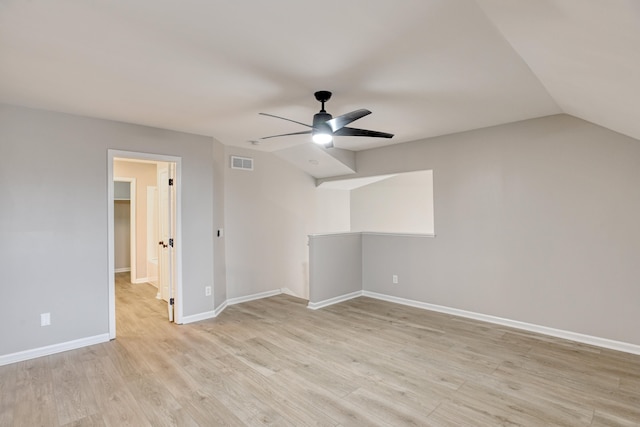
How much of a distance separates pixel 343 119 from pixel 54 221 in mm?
3262

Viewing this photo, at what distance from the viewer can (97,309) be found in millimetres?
3707

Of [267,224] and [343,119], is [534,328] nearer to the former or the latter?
[343,119]

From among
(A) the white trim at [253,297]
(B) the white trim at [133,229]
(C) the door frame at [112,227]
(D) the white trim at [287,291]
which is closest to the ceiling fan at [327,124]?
(C) the door frame at [112,227]

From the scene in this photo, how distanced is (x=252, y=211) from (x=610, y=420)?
4.81 meters

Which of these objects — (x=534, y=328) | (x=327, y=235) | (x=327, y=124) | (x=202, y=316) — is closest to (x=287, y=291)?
(x=327, y=235)

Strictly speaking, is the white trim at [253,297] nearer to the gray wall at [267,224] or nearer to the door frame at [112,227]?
the gray wall at [267,224]

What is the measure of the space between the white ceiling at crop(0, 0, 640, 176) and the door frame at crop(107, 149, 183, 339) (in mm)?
477

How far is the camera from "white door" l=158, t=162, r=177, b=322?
441 centimetres

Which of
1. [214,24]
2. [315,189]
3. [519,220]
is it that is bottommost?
[519,220]

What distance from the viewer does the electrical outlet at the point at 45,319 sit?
338cm

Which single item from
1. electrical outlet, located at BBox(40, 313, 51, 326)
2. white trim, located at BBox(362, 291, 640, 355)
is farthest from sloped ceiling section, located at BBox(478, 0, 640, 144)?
electrical outlet, located at BBox(40, 313, 51, 326)

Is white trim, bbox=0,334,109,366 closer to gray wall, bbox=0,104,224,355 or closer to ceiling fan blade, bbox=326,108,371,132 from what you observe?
gray wall, bbox=0,104,224,355

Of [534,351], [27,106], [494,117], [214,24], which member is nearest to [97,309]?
[27,106]

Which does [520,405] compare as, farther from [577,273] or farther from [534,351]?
[577,273]
